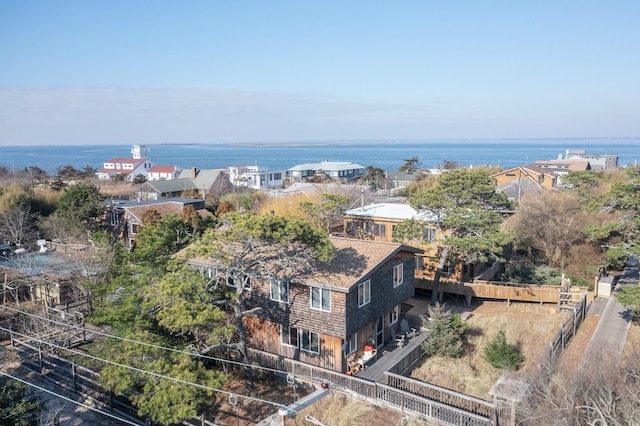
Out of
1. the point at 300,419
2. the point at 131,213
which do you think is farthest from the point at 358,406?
the point at 131,213

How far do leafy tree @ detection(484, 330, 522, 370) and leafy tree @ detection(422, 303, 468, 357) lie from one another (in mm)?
1325

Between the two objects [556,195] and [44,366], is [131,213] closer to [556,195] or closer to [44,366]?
[44,366]

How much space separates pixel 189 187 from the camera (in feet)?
211

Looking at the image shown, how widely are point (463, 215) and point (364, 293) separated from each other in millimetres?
9025

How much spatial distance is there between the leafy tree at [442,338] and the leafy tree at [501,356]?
4.35ft

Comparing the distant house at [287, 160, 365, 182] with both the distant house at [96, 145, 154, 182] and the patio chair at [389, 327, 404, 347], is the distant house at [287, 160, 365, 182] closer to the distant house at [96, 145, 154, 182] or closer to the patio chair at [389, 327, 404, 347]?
the distant house at [96, 145, 154, 182]

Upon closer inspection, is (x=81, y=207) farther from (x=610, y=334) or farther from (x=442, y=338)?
(x=610, y=334)

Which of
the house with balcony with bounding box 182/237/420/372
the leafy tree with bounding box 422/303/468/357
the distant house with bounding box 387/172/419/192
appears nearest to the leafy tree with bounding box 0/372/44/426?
the house with balcony with bounding box 182/237/420/372

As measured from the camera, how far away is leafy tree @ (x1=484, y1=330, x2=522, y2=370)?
1962cm

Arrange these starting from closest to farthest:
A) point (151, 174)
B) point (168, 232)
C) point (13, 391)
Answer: point (13, 391) < point (168, 232) < point (151, 174)

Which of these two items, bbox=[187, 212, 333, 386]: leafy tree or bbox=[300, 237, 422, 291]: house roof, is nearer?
bbox=[187, 212, 333, 386]: leafy tree

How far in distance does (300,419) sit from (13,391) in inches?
357

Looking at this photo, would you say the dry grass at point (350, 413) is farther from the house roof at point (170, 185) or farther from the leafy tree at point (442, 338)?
the house roof at point (170, 185)

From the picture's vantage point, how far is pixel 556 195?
3291cm
